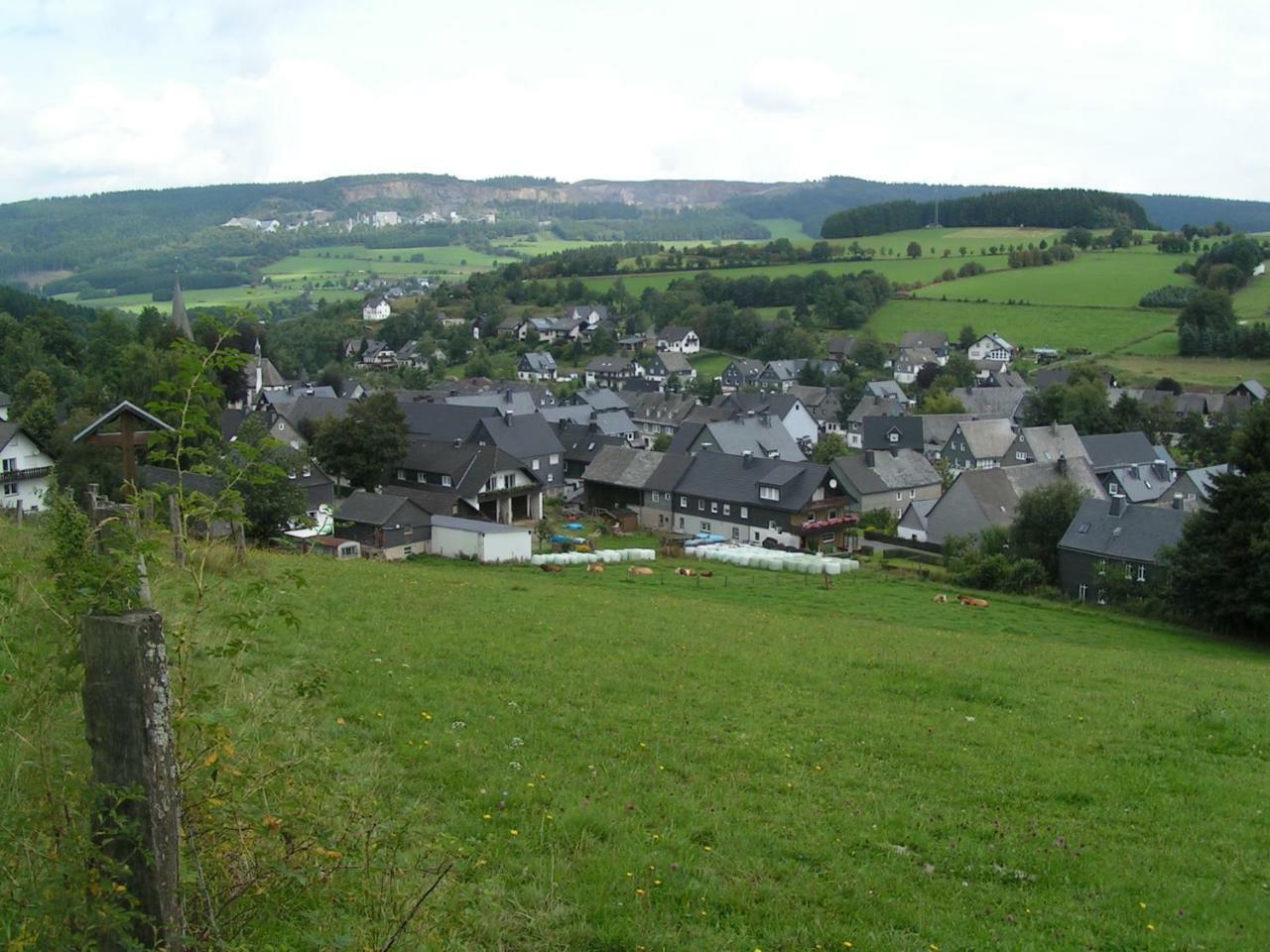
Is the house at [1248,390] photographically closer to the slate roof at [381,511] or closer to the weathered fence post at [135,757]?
the slate roof at [381,511]

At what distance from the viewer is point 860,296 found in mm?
136250

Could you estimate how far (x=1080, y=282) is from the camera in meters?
140

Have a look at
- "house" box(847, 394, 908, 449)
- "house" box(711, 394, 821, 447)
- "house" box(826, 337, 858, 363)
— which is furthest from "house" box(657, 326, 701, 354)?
"house" box(847, 394, 908, 449)

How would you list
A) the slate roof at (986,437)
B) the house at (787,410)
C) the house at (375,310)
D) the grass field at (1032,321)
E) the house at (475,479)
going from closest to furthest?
the house at (475,479) → the slate roof at (986,437) → the house at (787,410) → the grass field at (1032,321) → the house at (375,310)

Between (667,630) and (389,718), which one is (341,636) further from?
(667,630)

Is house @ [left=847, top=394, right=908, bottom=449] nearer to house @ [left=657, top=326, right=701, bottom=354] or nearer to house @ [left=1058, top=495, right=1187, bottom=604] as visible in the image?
house @ [left=657, top=326, right=701, bottom=354]

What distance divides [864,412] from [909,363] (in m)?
23.6

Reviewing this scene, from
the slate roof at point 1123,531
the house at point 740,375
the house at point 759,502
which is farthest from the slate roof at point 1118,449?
the house at point 740,375

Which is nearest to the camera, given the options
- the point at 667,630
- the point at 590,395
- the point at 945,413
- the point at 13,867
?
the point at 13,867

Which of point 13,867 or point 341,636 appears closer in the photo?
point 13,867

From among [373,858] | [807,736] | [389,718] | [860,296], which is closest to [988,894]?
[807,736]

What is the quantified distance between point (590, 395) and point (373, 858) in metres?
91.1

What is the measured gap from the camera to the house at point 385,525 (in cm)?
3994

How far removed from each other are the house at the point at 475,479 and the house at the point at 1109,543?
26604 millimetres
